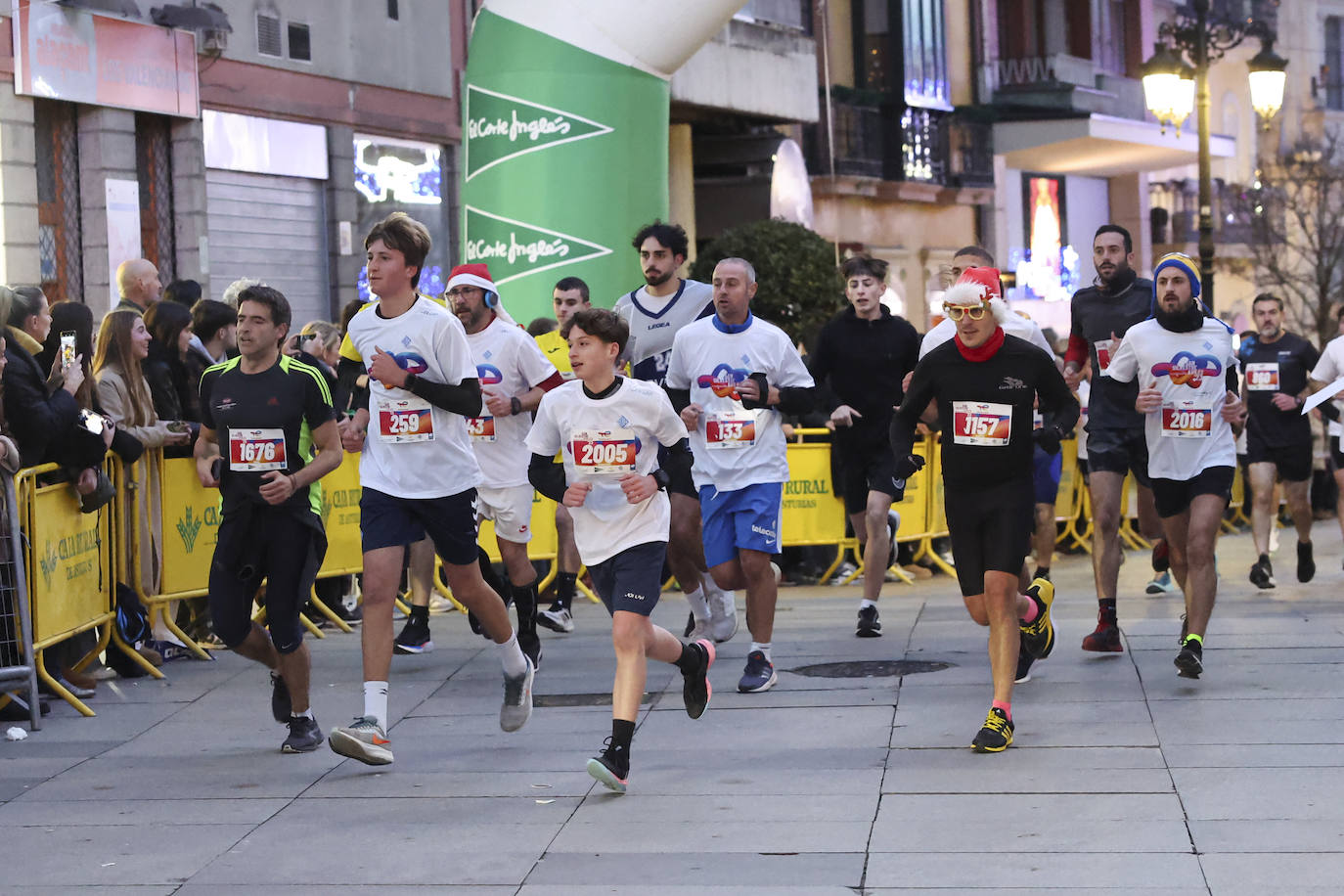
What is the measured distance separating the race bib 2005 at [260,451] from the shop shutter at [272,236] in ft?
38.6

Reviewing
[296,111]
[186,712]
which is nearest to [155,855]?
[186,712]

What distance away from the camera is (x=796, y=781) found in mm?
7387

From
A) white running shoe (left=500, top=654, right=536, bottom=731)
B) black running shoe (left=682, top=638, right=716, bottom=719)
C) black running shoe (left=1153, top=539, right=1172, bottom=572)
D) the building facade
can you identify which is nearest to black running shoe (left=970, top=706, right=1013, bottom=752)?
black running shoe (left=682, top=638, right=716, bottom=719)

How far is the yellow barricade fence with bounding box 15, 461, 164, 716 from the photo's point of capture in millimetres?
9258

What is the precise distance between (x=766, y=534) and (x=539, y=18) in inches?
199

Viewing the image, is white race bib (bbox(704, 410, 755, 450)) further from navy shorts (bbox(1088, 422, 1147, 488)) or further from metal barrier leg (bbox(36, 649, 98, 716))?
metal barrier leg (bbox(36, 649, 98, 716))

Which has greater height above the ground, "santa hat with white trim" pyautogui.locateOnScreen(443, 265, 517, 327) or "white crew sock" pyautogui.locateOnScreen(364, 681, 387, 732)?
"santa hat with white trim" pyautogui.locateOnScreen(443, 265, 517, 327)

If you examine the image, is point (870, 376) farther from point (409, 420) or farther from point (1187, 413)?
point (409, 420)

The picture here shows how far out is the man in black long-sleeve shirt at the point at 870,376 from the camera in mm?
11625

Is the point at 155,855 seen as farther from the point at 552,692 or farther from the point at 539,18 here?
the point at 539,18

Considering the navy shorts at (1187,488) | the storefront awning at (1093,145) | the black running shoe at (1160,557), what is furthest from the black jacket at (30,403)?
the storefront awning at (1093,145)

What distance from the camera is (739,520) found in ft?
32.4

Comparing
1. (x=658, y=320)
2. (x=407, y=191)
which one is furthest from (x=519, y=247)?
(x=407, y=191)

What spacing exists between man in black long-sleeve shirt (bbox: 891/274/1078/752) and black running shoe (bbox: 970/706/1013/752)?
174 millimetres
